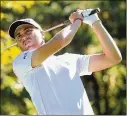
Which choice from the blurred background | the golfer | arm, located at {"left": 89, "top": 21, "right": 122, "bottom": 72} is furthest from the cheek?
the blurred background

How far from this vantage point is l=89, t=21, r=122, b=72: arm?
2.35m

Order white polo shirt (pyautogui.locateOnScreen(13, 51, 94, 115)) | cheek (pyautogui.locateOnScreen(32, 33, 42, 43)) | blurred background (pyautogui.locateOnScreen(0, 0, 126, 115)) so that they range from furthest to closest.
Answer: blurred background (pyautogui.locateOnScreen(0, 0, 126, 115)), cheek (pyautogui.locateOnScreen(32, 33, 42, 43)), white polo shirt (pyautogui.locateOnScreen(13, 51, 94, 115))

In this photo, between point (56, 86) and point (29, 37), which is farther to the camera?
point (29, 37)

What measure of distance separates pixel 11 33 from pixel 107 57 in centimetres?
43

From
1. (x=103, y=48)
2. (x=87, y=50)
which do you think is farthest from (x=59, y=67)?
(x=87, y=50)

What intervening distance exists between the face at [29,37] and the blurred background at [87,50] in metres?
2.70

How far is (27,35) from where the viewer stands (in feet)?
7.97

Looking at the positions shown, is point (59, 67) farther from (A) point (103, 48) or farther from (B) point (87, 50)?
(B) point (87, 50)

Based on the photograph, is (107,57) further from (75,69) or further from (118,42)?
(118,42)

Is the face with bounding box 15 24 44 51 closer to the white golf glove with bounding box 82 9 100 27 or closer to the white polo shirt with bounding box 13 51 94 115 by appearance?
the white polo shirt with bounding box 13 51 94 115

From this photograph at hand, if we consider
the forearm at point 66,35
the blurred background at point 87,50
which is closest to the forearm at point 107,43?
the forearm at point 66,35

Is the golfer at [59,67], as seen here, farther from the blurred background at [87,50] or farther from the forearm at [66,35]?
the blurred background at [87,50]

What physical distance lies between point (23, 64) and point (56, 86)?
0.57 ft

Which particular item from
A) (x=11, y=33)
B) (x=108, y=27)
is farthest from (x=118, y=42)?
(x=11, y=33)
